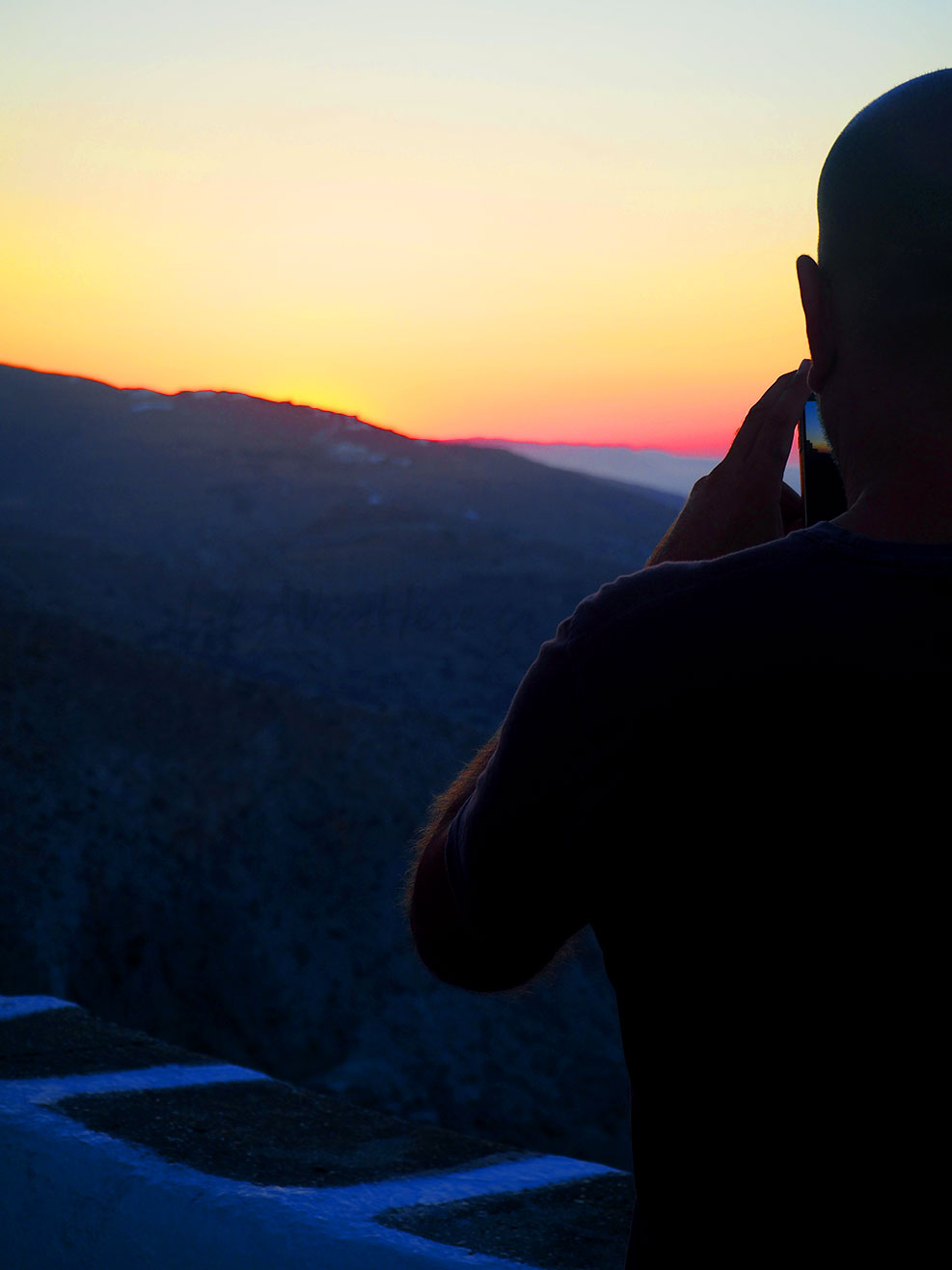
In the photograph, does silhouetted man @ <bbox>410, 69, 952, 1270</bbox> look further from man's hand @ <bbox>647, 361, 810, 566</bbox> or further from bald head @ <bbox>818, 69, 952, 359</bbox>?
man's hand @ <bbox>647, 361, 810, 566</bbox>

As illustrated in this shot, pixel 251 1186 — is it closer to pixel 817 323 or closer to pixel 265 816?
pixel 817 323

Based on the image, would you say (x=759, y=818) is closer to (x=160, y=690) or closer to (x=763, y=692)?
(x=763, y=692)

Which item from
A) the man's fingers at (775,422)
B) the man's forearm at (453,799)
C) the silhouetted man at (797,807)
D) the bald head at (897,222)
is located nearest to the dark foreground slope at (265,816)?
the man's forearm at (453,799)

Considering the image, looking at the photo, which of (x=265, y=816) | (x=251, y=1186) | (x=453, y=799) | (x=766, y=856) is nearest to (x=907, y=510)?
(x=766, y=856)

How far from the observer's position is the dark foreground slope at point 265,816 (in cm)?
1294

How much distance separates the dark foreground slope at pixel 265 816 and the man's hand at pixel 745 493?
16.6 inches

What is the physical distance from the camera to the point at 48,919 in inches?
495

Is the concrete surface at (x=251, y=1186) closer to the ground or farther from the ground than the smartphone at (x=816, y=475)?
closer to the ground

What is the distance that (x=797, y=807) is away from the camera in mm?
875

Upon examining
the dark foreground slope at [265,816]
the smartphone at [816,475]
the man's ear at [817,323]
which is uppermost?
the man's ear at [817,323]

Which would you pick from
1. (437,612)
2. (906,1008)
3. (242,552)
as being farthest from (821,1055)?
(242,552)

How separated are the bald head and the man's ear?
1 centimetres

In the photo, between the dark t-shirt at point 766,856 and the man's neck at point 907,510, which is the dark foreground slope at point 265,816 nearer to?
the dark t-shirt at point 766,856

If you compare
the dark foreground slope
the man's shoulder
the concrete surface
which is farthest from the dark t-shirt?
the concrete surface
